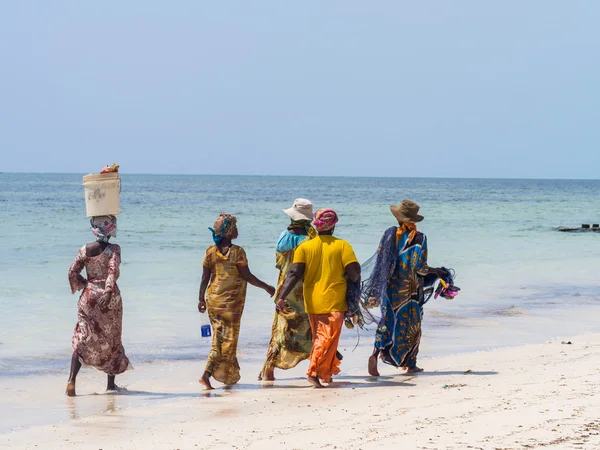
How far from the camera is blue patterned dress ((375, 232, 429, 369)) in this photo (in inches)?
288

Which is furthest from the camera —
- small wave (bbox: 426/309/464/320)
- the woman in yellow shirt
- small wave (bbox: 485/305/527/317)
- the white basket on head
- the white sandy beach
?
small wave (bbox: 485/305/527/317)

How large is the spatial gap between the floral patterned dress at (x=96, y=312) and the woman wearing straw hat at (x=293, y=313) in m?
1.32

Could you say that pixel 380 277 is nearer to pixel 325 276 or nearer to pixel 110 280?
pixel 325 276

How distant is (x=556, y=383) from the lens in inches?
259

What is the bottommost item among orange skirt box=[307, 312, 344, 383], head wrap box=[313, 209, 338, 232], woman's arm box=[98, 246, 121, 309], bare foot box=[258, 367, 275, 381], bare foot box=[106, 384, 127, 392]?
bare foot box=[106, 384, 127, 392]

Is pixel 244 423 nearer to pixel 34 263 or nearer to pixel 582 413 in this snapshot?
pixel 582 413

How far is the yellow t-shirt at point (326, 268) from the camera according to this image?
22.7 ft

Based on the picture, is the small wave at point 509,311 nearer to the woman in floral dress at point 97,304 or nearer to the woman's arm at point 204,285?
the woman's arm at point 204,285

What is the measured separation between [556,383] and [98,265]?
11.6ft

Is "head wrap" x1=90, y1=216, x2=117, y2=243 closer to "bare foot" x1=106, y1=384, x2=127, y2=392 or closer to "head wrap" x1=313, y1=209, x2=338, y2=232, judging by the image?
"bare foot" x1=106, y1=384, x2=127, y2=392

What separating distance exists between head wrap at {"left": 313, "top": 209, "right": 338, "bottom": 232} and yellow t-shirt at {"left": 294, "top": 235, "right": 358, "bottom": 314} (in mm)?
100

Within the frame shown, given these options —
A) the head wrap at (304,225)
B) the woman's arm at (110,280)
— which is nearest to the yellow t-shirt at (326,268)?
the head wrap at (304,225)

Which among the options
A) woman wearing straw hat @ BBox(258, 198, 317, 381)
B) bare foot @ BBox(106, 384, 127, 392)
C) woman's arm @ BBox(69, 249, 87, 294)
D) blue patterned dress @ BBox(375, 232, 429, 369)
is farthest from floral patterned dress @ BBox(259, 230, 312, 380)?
woman's arm @ BBox(69, 249, 87, 294)

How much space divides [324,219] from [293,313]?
92 cm
